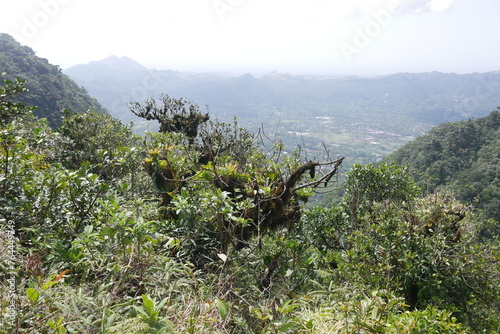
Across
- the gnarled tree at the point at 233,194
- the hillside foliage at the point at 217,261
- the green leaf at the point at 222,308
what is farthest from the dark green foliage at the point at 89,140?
the green leaf at the point at 222,308

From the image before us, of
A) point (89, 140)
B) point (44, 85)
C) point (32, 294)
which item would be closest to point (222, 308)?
point (32, 294)

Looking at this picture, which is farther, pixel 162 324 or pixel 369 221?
pixel 369 221

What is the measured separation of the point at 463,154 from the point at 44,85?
69934mm

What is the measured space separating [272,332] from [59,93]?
58243 millimetres

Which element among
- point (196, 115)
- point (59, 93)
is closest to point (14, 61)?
point (59, 93)

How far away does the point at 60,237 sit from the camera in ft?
9.59

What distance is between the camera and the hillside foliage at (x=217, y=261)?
6.76 feet

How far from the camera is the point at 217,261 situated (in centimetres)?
363

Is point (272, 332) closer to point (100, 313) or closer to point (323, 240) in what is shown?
point (100, 313)

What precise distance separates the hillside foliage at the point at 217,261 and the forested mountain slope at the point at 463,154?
3563 centimetres

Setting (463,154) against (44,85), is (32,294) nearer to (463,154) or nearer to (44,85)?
(463,154)

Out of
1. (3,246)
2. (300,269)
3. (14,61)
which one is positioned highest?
(14,61)

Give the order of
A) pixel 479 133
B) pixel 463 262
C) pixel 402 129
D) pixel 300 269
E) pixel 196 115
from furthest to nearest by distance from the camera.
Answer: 1. pixel 402 129
2. pixel 479 133
3. pixel 196 115
4. pixel 300 269
5. pixel 463 262

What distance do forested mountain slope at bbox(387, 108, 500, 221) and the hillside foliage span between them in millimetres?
35627
